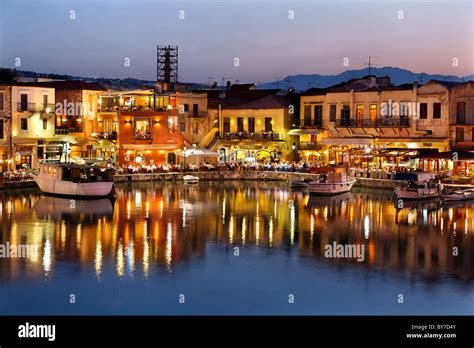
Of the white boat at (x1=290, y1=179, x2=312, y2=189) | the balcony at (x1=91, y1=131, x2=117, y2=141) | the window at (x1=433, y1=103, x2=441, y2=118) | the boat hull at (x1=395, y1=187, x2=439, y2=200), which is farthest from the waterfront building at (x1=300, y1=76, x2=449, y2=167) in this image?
the balcony at (x1=91, y1=131, x2=117, y2=141)

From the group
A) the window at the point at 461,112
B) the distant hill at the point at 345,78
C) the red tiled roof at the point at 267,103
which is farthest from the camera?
the distant hill at the point at 345,78

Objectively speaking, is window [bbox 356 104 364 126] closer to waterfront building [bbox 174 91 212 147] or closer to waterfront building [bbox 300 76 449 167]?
waterfront building [bbox 300 76 449 167]

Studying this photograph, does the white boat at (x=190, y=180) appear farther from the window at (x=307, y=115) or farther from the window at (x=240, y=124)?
the window at (x=307, y=115)

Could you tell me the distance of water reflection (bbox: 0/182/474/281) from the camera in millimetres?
25359

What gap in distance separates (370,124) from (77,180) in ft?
63.8

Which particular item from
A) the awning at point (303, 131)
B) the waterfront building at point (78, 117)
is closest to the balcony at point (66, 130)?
the waterfront building at point (78, 117)

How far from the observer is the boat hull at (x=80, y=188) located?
39.8 meters

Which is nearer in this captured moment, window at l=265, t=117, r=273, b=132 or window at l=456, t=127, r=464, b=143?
window at l=456, t=127, r=464, b=143

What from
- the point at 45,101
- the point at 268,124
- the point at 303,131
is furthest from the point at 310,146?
the point at 45,101

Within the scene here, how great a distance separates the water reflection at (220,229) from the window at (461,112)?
7.40 metres

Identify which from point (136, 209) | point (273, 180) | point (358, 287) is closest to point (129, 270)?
point (358, 287)
